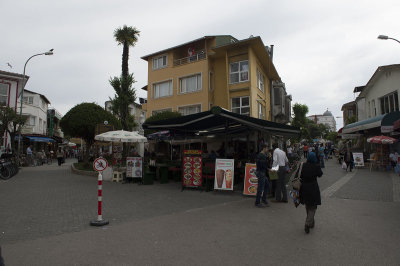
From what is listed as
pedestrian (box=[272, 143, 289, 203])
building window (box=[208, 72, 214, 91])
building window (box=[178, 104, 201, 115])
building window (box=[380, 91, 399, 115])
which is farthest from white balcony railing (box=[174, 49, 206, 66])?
pedestrian (box=[272, 143, 289, 203])

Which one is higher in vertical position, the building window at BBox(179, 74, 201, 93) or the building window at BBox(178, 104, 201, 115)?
the building window at BBox(179, 74, 201, 93)

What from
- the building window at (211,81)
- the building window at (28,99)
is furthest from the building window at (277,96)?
the building window at (28,99)

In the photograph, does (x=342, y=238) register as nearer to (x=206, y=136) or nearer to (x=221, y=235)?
(x=221, y=235)

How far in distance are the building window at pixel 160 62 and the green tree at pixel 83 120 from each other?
8.77 m

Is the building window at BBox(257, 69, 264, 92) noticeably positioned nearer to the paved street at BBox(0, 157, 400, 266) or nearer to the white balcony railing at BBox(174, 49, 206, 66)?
the white balcony railing at BBox(174, 49, 206, 66)

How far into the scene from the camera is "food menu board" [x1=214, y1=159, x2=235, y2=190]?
31.9ft

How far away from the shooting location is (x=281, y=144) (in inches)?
1204

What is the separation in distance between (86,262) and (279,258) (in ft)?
9.52

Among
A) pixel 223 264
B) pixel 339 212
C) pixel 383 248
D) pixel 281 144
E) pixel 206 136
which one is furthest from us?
pixel 281 144

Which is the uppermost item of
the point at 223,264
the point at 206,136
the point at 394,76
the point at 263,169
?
the point at 394,76

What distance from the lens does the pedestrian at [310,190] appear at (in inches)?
212

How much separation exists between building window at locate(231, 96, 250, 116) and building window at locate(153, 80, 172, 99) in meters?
6.58

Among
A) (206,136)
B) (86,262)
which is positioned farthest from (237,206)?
(206,136)

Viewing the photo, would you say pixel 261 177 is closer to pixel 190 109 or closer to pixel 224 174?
pixel 224 174
